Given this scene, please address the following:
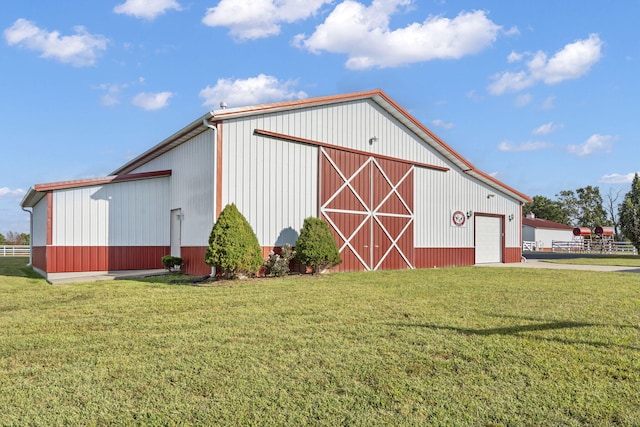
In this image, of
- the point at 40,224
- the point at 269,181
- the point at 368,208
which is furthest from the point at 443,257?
the point at 40,224

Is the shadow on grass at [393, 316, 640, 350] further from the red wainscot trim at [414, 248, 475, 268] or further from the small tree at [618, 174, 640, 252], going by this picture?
the small tree at [618, 174, 640, 252]

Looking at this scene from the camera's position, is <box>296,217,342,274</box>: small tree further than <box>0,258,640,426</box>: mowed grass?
Yes

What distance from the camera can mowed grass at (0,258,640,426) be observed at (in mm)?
3355

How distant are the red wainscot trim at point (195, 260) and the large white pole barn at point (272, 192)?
0.05 metres

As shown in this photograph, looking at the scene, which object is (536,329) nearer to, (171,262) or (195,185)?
(195,185)

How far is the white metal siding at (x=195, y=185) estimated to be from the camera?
12234mm

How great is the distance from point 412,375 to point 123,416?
2375 mm

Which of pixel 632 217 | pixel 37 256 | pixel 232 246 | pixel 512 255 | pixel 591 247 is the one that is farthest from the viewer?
pixel 591 247

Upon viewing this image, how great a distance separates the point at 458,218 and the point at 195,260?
11.3 meters

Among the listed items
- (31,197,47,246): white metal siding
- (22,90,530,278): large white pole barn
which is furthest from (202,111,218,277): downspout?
(31,197,47,246): white metal siding

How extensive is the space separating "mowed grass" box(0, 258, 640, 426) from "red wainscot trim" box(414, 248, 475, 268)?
9.00m

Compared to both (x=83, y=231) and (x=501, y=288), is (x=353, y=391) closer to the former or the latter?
(x=501, y=288)

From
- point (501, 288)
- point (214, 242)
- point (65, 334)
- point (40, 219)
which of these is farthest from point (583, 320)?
point (40, 219)

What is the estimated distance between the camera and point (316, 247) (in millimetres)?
12828
